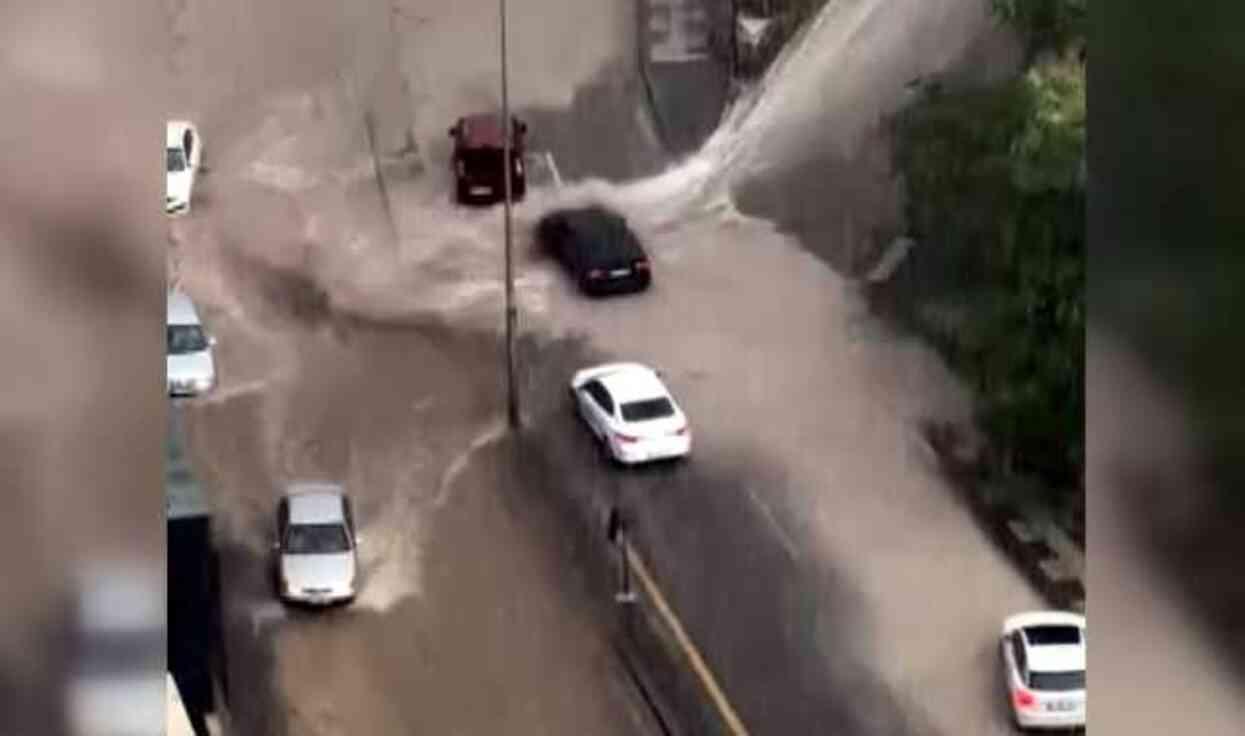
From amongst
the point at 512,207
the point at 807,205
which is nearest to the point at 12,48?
the point at 512,207

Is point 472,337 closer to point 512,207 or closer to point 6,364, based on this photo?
point 512,207

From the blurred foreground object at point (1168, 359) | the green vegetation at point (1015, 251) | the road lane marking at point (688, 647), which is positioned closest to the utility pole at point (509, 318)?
the road lane marking at point (688, 647)

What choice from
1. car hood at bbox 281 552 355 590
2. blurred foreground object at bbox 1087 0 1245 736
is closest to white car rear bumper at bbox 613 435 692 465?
car hood at bbox 281 552 355 590

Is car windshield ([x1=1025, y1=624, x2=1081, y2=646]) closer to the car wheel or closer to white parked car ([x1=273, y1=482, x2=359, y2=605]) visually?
the car wheel

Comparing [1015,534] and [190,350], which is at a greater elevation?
[190,350]

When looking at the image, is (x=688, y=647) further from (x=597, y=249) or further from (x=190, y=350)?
(x=190, y=350)

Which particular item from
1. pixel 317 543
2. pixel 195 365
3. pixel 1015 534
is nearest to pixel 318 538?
pixel 317 543

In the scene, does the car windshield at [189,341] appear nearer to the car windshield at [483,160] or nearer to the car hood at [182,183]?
the car hood at [182,183]
